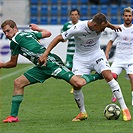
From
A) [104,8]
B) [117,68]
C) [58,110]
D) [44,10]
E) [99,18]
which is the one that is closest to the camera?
[99,18]

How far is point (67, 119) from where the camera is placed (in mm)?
9555

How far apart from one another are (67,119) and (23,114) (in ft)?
3.63

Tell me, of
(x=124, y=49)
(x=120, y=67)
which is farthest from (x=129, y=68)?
(x=124, y=49)

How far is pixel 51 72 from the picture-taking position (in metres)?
9.10

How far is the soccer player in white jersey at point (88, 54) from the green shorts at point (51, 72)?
0.88 feet

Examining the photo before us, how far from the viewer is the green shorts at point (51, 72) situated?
9047 millimetres

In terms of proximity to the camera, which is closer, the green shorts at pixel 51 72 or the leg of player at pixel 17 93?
the green shorts at pixel 51 72

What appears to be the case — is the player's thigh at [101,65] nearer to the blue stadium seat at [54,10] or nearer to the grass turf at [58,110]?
the grass turf at [58,110]

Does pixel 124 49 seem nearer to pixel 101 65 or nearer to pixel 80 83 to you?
pixel 101 65

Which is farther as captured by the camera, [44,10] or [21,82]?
[44,10]

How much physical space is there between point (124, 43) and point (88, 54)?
8.83 ft

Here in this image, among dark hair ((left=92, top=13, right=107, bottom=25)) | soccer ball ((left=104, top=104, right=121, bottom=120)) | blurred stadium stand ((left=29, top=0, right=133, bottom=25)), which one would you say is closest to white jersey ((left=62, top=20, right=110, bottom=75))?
dark hair ((left=92, top=13, right=107, bottom=25))

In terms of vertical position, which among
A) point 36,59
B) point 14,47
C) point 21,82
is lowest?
point 21,82

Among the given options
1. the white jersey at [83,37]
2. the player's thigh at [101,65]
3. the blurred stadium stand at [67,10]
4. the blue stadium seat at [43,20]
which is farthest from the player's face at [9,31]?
the blue stadium seat at [43,20]
